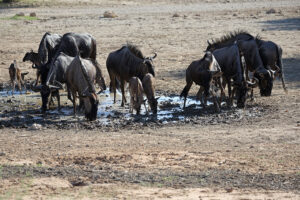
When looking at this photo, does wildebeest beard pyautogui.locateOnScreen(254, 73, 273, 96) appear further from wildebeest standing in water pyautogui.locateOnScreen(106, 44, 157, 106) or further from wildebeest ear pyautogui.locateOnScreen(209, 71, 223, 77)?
wildebeest standing in water pyautogui.locateOnScreen(106, 44, 157, 106)

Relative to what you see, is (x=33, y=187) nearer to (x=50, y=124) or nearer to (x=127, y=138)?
(x=127, y=138)

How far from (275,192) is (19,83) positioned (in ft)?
37.6

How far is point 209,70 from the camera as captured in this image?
15.7 metres

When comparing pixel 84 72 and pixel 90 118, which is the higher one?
pixel 84 72

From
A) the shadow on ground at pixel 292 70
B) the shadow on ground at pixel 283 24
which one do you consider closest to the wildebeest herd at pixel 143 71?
the shadow on ground at pixel 292 70

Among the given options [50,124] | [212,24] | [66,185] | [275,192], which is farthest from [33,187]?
[212,24]

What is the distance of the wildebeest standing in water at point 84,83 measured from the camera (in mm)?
14992

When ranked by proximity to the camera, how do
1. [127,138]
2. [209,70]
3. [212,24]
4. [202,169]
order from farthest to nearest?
[212,24] < [209,70] < [127,138] < [202,169]

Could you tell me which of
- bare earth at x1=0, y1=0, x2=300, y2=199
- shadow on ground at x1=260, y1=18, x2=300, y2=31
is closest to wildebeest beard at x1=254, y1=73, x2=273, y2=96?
bare earth at x1=0, y1=0, x2=300, y2=199

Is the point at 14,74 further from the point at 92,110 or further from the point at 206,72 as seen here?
the point at 206,72

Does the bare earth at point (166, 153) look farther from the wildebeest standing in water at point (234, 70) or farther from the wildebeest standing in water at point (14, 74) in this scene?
the wildebeest standing in water at point (14, 74)

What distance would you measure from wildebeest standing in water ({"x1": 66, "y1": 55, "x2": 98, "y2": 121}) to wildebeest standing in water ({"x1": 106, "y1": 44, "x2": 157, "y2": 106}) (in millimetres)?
1127

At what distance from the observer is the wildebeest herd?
15617 millimetres

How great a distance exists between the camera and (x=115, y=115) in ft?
52.6
